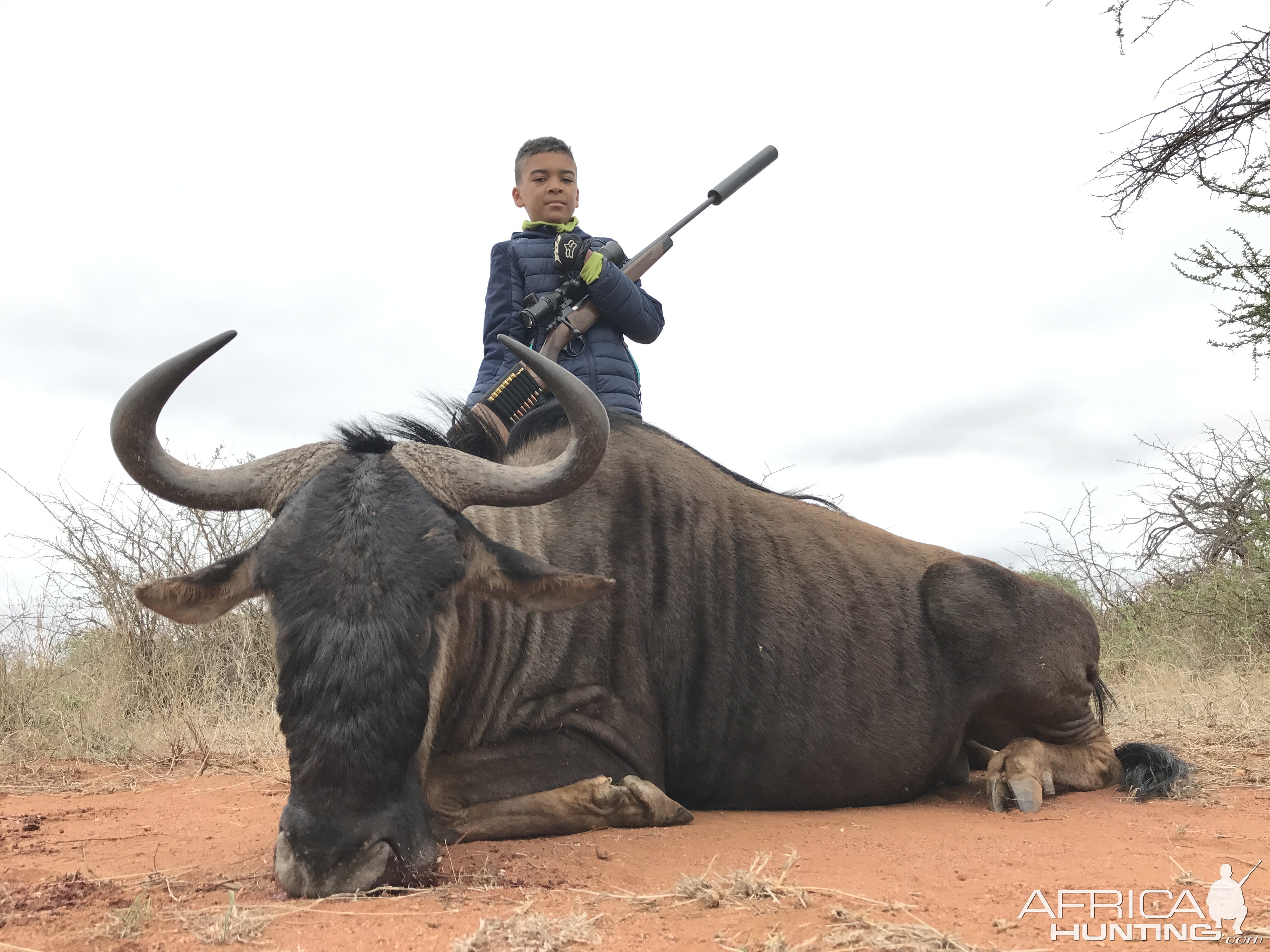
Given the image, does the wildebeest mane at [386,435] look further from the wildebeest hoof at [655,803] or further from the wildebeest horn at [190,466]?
the wildebeest hoof at [655,803]

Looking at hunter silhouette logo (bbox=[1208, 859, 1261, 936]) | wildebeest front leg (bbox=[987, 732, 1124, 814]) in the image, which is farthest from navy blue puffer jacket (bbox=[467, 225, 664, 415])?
hunter silhouette logo (bbox=[1208, 859, 1261, 936])

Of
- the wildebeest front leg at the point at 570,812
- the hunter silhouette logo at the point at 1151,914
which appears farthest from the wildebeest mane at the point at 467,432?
the hunter silhouette logo at the point at 1151,914

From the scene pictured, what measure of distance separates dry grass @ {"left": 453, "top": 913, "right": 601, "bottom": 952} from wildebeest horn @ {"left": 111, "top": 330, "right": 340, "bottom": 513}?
1739 millimetres

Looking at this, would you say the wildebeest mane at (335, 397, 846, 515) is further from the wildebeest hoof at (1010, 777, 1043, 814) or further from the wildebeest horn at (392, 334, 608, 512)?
the wildebeest hoof at (1010, 777, 1043, 814)

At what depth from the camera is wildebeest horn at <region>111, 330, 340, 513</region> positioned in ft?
11.4

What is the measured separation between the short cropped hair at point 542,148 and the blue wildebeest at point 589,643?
7.34ft

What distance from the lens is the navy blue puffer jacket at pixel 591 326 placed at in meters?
5.92

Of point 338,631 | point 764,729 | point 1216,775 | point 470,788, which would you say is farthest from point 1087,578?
point 338,631

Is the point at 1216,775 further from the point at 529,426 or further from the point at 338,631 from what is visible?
the point at 338,631

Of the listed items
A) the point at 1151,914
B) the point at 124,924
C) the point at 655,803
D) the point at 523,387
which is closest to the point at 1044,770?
the point at 655,803

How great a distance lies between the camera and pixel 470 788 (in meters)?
3.74

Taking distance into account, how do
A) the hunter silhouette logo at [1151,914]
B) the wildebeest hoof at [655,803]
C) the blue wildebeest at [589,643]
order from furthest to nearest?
the wildebeest hoof at [655,803], the blue wildebeest at [589,643], the hunter silhouette logo at [1151,914]

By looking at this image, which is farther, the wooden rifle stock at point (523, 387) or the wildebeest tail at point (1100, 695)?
the wildebeest tail at point (1100, 695)

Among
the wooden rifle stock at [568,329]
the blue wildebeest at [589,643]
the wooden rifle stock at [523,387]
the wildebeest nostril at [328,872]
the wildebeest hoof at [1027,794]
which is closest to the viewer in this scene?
the wildebeest nostril at [328,872]
